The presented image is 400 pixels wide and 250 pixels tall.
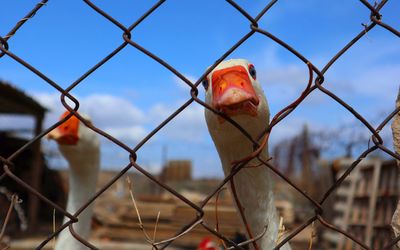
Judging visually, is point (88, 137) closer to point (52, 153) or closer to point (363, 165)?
point (363, 165)

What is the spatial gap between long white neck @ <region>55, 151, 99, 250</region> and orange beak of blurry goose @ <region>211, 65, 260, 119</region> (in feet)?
9.21

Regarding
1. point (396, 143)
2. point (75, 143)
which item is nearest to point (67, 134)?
point (75, 143)

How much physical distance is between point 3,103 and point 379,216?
11.2 meters

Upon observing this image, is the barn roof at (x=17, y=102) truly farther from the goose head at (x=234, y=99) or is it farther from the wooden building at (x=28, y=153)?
the goose head at (x=234, y=99)

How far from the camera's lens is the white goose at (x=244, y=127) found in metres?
1.42

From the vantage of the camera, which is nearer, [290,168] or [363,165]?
[363,165]

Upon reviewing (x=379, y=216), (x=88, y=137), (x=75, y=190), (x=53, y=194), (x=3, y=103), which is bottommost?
(x=75, y=190)

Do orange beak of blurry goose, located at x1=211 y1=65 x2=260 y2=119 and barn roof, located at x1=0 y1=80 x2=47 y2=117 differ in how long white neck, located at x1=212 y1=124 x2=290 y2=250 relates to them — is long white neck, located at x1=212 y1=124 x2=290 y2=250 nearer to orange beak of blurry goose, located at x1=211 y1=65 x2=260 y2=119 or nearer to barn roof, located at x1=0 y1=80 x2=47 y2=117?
orange beak of blurry goose, located at x1=211 y1=65 x2=260 y2=119

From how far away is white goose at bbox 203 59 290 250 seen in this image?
4.66 feet

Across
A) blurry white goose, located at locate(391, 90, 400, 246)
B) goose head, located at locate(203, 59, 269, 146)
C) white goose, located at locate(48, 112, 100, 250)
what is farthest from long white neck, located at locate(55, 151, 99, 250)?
blurry white goose, located at locate(391, 90, 400, 246)

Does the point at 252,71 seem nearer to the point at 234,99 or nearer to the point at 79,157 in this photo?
the point at 234,99

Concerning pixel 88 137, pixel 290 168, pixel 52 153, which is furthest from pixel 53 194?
pixel 88 137

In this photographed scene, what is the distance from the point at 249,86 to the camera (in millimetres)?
1455

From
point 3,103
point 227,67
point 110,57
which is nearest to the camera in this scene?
point 110,57
